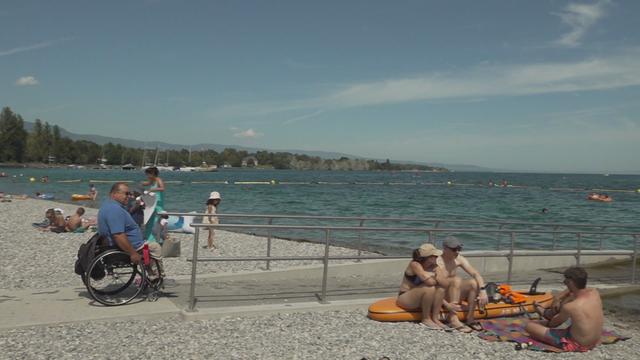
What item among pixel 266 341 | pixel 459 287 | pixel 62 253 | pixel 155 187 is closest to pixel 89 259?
pixel 266 341

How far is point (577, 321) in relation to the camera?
6582mm

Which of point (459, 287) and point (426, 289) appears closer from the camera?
point (426, 289)

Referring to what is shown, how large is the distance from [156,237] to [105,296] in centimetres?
468

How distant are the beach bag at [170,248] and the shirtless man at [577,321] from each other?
7513 millimetres

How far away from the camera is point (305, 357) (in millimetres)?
5691

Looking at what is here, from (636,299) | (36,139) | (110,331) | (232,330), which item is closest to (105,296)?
(110,331)

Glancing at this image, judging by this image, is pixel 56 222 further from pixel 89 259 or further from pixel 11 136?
pixel 11 136

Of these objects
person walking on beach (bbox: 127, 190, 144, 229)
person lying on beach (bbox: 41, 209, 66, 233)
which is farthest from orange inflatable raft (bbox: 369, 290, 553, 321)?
person lying on beach (bbox: 41, 209, 66, 233)

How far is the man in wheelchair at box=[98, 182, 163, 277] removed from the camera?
6.79 m

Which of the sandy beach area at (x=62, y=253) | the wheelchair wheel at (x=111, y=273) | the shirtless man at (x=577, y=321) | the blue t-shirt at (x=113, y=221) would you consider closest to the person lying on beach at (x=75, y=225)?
the sandy beach area at (x=62, y=253)

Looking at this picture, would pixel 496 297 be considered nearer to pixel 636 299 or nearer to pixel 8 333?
pixel 636 299

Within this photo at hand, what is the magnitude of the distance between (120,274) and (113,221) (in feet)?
2.73

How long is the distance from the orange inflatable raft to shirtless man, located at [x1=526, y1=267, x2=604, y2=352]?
898 millimetres

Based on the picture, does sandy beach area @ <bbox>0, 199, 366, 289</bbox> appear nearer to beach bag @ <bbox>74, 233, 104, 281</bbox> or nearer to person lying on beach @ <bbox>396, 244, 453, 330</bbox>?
beach bag @ <bbox>74, 233, 104, 281</bbox>
